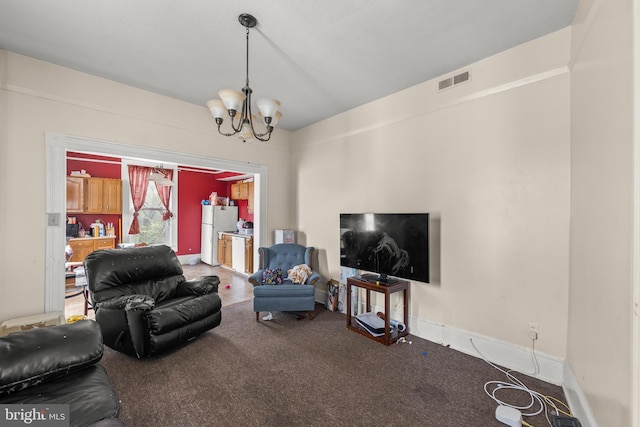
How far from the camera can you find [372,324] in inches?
123

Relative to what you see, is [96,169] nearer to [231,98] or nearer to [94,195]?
[94,195]

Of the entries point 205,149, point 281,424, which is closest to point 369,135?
point 205,149

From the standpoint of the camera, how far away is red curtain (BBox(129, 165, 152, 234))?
6394 mm

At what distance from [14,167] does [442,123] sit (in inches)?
168

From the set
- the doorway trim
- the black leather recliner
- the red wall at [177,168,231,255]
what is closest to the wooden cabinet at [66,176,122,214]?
the red wall at [177,168,231,255]

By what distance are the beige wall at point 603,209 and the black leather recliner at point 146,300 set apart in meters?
3.11

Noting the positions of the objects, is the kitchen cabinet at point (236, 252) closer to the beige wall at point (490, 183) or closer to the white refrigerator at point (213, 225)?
the white refrigerator at point (213, 225)

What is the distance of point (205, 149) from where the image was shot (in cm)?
394

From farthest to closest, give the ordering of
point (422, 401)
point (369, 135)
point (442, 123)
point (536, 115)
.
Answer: point (369, 135), point (442, 123), point (536, 115), point (422, 401)

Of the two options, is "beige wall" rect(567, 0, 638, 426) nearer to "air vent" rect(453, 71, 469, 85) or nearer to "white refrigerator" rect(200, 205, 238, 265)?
"air vent" rect(453, 71, 469, 85)

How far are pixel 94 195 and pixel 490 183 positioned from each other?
7129 mm

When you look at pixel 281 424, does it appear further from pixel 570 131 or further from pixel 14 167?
pixel 14 167

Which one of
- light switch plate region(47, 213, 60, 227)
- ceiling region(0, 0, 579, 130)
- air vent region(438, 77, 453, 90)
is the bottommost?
light switch plate region(47, 213, 60, 227)

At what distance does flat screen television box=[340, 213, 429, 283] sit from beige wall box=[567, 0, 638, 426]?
1179 millimetres
